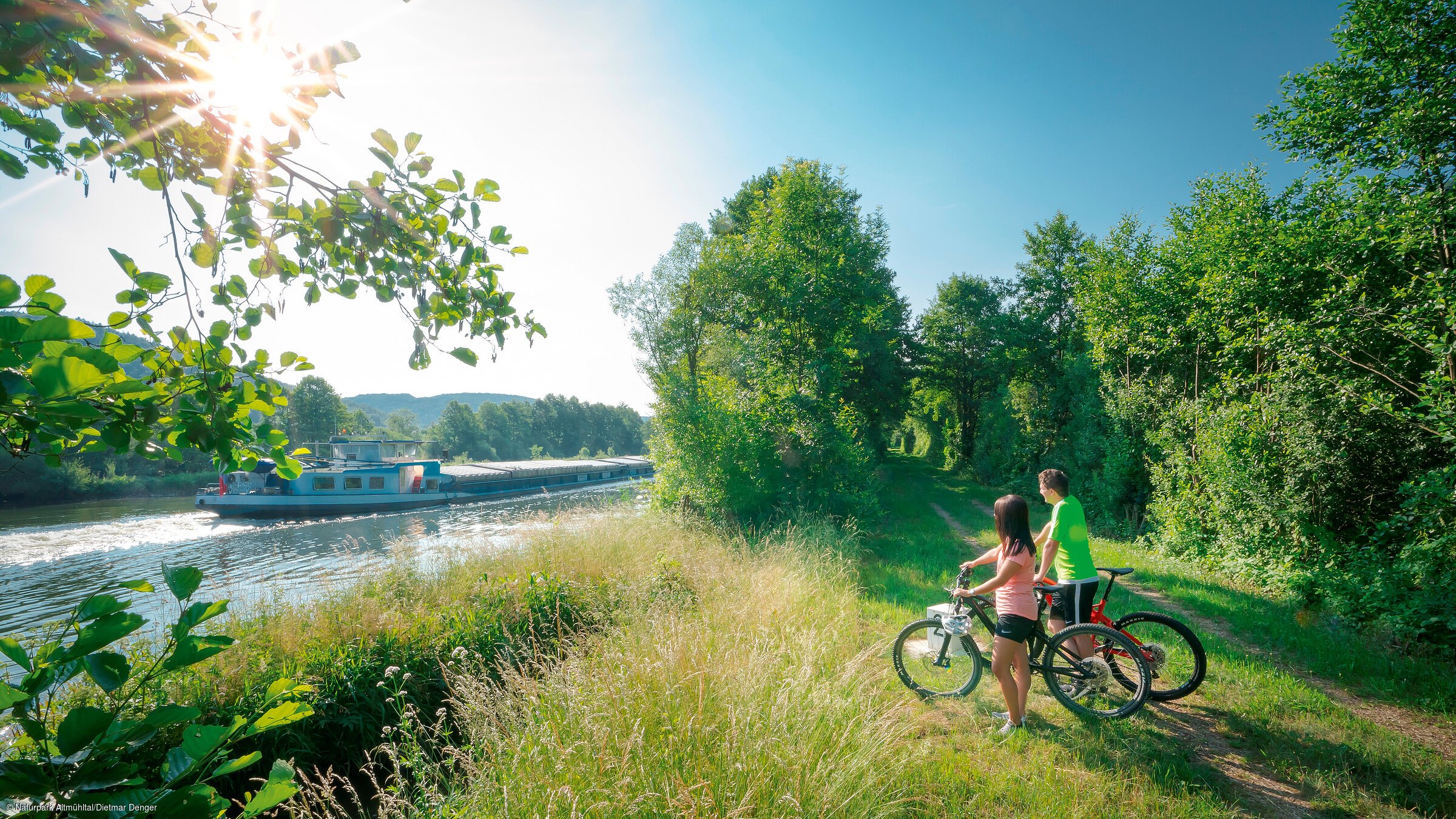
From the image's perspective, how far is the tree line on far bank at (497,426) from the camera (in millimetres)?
55875

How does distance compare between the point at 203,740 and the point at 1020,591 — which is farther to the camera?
the point at 1020,591

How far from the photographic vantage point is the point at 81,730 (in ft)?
2.87

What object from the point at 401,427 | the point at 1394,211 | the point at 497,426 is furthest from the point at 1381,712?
the point at 401,427

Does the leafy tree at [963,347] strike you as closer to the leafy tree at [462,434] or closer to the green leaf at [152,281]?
the green leaf at [152,281]

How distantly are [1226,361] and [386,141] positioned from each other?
12801 millimetres

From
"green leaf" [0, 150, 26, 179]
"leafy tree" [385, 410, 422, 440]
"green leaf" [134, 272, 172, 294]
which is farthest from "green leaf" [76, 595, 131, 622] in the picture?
"leafy tree" [385, 410, 422, 440]

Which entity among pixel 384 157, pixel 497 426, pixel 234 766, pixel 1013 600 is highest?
pixel 497 426

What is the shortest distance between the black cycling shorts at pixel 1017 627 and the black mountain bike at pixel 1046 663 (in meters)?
0.23

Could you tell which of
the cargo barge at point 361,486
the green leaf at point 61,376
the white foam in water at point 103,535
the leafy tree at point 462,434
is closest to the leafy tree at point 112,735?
the green leaf at point 61,376

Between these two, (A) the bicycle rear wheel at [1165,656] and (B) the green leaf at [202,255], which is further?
(A) the bicycle rear wheel at [1165,656]

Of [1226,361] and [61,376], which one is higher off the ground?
[1226,361]

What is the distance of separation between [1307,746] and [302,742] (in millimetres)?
7979

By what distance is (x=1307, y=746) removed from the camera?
3.98m

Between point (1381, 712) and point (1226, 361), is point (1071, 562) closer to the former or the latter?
point (1381, 712)
